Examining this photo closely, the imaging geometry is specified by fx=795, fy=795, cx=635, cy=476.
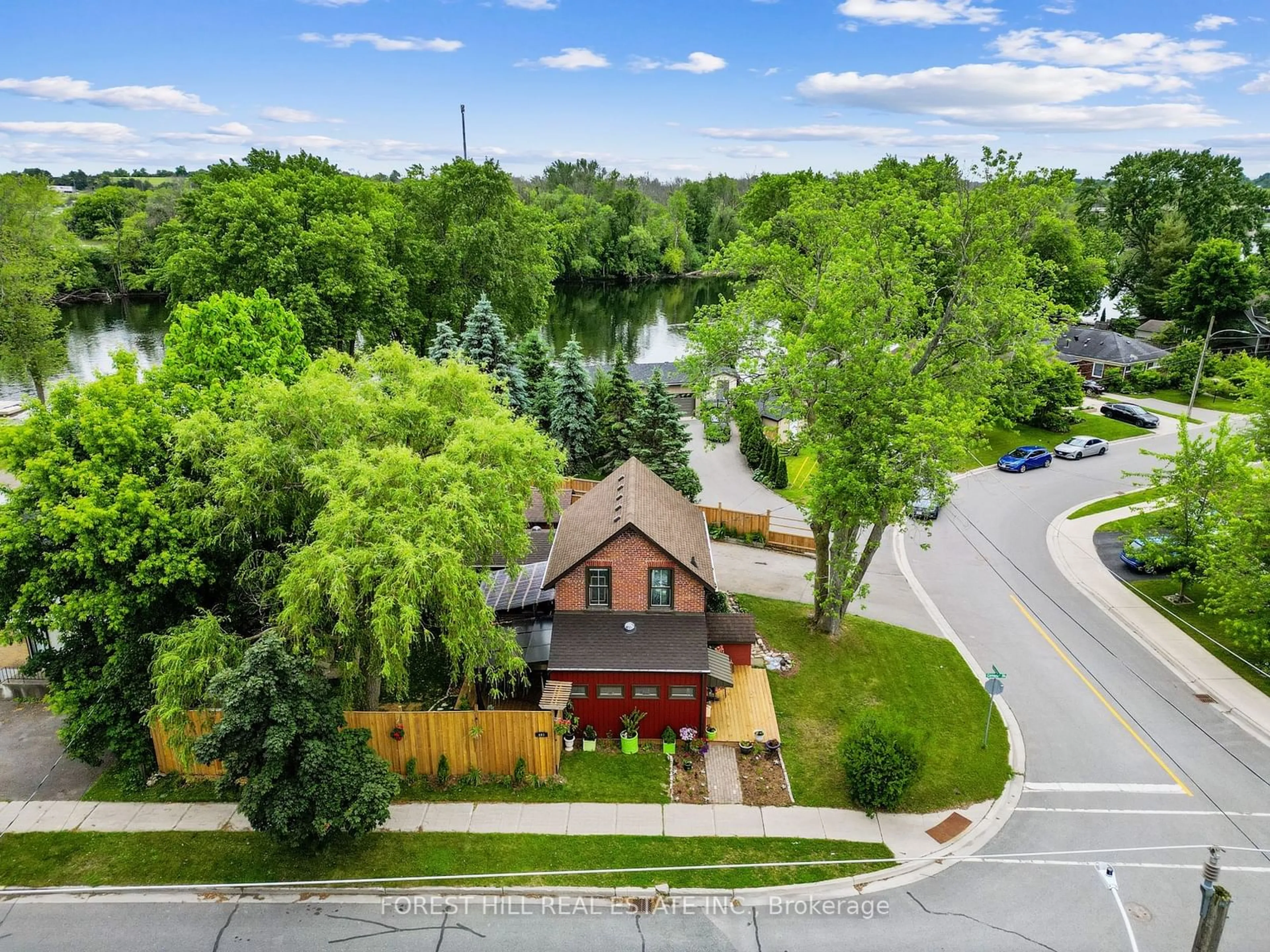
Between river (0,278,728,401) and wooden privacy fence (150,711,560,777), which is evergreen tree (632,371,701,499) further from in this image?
river (0,278,728,401)

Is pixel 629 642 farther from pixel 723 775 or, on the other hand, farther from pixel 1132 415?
pixel 1132 415

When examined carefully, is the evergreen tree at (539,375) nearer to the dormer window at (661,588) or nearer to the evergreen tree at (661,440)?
the evergreen tree at (661,440)

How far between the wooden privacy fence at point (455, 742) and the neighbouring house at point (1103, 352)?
5331 cm

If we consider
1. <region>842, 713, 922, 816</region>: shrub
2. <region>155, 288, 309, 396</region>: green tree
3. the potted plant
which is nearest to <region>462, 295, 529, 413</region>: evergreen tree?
<region>155, 288, 309, 396</region>: green tree

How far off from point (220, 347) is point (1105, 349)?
58.8m

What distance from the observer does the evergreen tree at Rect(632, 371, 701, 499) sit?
34969mm

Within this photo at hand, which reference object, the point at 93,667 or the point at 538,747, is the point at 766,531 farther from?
the point at 93,667

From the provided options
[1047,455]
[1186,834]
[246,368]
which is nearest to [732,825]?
[1186,834]

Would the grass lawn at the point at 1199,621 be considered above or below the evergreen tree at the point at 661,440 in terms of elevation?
below

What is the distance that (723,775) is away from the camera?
1928 centimetres

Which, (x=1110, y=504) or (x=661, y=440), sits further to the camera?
(x=1110, y=504)

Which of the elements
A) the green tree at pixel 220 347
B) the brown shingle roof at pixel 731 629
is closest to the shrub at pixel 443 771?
the brown shingle roof at pixel 731 629

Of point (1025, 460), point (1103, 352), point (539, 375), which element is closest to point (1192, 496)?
point (1025, 460)

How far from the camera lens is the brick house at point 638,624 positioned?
20.2 metres
